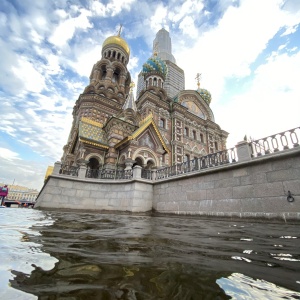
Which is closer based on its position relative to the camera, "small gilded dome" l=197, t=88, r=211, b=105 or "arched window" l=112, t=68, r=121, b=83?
"arched window" l=112, t=68, r=121, b=83

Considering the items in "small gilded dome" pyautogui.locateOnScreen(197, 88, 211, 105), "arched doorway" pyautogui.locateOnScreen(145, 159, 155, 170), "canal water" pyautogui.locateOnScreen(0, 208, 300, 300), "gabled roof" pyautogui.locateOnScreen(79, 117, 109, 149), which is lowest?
"canal water" pyautogui.locateOnScreen(0, 208, 300, 300)

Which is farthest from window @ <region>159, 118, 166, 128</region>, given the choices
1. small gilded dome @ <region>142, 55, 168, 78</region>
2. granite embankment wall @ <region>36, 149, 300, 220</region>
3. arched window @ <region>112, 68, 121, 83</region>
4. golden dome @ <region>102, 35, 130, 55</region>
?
golden dome @ <region>102, 35, 130, 55</region>

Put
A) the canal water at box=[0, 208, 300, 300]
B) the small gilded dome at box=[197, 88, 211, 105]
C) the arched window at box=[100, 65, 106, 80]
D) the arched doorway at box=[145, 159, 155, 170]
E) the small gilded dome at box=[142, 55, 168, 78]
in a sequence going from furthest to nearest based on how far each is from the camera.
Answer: the small gilded dome at box=[197, 88, 211, 105] < the arched window at box=[100, 65, 106, 80] < the small gilded dome at box=[142, 55, 168, 78] < the arched doorway at box=[145, 159, 155, 170] < the canal water at box=[0, 208, 300, 300]

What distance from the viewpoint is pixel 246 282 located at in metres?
0.86

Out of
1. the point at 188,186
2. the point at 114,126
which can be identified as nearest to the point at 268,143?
the point at 188,186

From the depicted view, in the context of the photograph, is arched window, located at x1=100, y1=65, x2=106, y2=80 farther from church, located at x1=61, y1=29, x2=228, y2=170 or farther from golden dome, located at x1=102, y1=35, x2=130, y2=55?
golden dome, located at x1=102, y1=35, x2=130, y2=55

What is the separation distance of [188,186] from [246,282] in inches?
299

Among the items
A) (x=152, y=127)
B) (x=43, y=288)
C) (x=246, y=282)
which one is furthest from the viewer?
(x=152, y=127)

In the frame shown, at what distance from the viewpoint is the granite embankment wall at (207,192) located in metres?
5.44

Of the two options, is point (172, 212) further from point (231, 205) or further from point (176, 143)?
point (176, 143)

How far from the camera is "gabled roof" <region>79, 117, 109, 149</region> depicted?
48.5 feet

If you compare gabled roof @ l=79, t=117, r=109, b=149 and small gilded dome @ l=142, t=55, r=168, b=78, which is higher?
small gilded dome @ l=142, t=55, r=168, b=78

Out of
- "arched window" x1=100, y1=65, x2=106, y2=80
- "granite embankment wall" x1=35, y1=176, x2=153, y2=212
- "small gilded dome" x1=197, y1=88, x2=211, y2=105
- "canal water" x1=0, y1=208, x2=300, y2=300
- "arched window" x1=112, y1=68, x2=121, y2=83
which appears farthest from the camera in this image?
"small gilded dome" x1=197, y1=88, x2=211, y2=105

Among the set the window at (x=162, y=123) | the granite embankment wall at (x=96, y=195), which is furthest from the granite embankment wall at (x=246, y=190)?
the window at (x=162, y=123)
